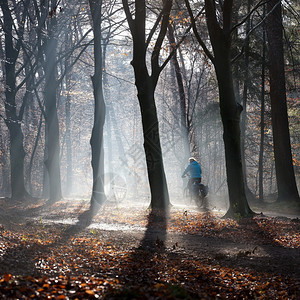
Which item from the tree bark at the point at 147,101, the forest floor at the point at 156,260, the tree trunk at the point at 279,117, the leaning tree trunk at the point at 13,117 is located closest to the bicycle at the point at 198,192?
the tree bark at the point at 147,101

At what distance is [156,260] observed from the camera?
6.98 m

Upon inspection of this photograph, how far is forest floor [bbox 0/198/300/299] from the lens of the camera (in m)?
4.59

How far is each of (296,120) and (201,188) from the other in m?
9.53

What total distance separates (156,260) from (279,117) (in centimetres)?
→ 1068

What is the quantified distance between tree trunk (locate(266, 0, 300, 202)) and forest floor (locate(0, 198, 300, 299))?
388cm

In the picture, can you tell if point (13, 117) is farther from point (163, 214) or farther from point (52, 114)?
point (163, 214)

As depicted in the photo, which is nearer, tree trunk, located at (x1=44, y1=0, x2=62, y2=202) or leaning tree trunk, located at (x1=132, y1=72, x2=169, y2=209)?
leaning tree trunk, located at (x1=132, y1=72, x2=169, y2=209)

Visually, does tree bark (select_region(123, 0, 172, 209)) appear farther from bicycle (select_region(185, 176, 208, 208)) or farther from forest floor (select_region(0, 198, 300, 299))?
bicycle (select_region(185, 176, 208, 208))

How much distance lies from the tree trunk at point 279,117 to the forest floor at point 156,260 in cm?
388

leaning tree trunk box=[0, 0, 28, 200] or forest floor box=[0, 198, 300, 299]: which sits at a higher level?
leaning tree trunk box=[0, 0, 28, 200]

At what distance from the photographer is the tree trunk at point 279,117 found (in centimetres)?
1575

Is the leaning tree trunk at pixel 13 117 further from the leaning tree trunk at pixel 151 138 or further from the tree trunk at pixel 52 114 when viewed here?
the leaning tree trunk at pixel 151 138

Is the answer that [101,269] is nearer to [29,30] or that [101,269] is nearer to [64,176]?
[29,30]

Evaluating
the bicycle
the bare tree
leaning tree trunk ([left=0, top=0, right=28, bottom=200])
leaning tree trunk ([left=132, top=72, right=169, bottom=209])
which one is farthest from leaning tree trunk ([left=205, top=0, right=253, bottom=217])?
leaning tree trunk ([left=0, top=0, right=28, bottom=200])
